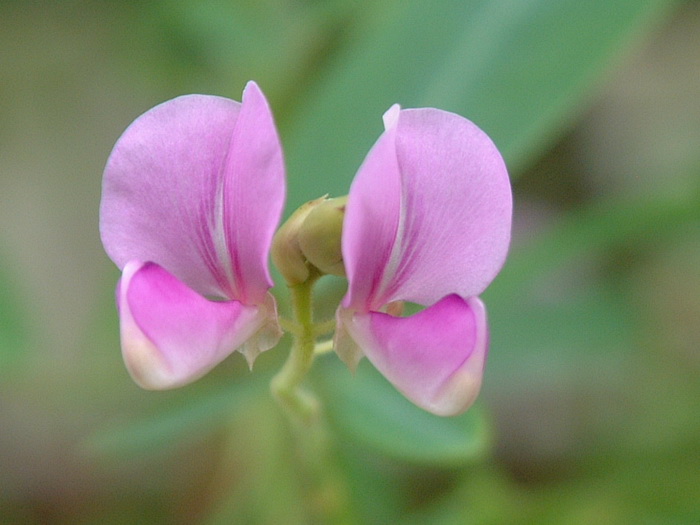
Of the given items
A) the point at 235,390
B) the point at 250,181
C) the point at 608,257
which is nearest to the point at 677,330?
the point at 608,257

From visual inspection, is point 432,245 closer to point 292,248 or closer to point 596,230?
point 292,248

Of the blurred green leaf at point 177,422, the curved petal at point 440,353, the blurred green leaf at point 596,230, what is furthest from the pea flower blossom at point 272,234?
the blurred green leaf at point 596,230

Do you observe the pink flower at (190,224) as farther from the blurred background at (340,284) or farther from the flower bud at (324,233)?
the blurred background at (340,284)

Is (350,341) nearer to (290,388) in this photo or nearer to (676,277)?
(290,388)

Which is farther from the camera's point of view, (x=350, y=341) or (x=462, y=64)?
(x=462, y=64)

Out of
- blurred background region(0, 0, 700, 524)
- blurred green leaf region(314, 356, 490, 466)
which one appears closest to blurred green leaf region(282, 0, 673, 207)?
blurred background region(0, 0, 700, 524)
